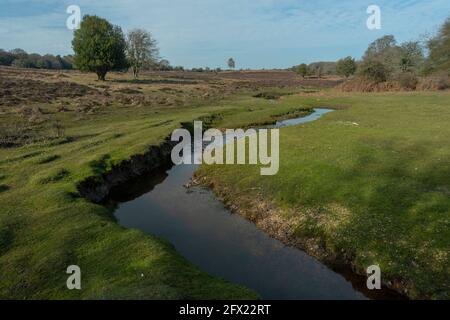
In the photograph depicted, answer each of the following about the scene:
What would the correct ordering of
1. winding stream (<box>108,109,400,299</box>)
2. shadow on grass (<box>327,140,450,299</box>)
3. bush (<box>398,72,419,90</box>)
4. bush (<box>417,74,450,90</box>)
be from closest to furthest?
shadow on grass (<box>327,140,450,299</box>) → winding stream (<box>108,109,400,299</box>) → bush (<box>417,74,450,90</box>) → bush (<box>398,72,419,90</box>)

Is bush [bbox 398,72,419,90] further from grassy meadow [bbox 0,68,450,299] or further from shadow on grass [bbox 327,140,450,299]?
shadow on grass [bbox 327,140,450,299]

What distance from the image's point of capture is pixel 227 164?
31.8 meters

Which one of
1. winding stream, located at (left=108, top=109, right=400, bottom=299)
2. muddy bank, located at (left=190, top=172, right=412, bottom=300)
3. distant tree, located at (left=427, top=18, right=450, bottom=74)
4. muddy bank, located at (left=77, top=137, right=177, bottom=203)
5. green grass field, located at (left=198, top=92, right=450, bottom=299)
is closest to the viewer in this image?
muddy bank, located at (left=190, top=172, right=412, bottom=300)

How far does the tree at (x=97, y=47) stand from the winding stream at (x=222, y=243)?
84685 mm

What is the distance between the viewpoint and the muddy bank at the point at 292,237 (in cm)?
1530

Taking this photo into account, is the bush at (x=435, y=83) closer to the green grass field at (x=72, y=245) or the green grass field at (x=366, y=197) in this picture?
the green grass field at (x=366, y=197)

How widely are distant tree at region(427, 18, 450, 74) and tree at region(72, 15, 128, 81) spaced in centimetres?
9061

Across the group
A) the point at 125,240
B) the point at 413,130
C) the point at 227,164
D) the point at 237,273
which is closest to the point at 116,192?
the point at 227,164

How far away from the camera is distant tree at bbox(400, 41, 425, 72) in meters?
117

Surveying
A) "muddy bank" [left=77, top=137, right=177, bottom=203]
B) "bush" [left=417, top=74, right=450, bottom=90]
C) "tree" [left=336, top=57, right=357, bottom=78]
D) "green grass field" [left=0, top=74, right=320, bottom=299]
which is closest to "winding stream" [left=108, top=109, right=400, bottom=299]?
"muddy bank" [left=77, top=137, right=177, bottom=203]

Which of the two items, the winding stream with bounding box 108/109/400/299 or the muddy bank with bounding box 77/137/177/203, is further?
the muddy bank with bounding box 77/137/177/203

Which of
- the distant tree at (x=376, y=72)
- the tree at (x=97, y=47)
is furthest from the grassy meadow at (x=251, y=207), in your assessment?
the tree at (x=97, y=47)

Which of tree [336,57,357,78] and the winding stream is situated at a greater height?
tree [336,57,357,78]

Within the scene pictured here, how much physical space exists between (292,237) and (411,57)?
121 m
